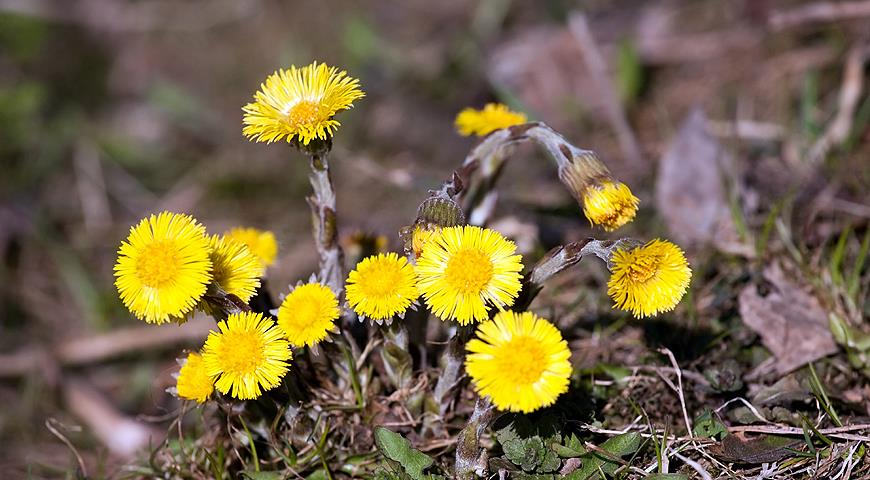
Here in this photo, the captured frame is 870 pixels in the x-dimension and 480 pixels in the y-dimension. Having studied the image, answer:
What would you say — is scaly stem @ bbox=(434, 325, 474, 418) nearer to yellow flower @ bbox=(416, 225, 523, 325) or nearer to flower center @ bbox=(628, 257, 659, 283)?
yellow flower @ bbox=(416, 225, 523, 325)

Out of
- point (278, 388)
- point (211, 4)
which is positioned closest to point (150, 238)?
point (278, 388)

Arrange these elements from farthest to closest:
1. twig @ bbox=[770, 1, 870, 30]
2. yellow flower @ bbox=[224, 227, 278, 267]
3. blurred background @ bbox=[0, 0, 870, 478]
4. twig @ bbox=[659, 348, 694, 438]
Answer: twig @ bbox=[770, 1, 870, 30] < blurred background @ bbox=[0, 0, 870, 478] < yellow flower @ bbox=[224, 227, 278, 267] < twig @ bbox=[659, 348, 694, 438]

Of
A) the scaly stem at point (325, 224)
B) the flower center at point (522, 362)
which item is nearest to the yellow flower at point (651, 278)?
the flower center at point (522, 362)

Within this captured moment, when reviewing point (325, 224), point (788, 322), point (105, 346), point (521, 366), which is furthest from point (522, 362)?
point (105, 346)

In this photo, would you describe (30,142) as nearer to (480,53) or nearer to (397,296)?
(480,53)

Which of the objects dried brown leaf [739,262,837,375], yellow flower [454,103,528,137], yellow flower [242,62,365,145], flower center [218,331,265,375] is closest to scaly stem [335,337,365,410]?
flower center [218,331,265,375]

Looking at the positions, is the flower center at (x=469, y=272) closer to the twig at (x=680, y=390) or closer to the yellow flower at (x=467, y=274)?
the yellow flower at (x=467, y=274)

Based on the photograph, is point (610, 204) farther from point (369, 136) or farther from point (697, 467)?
point (369, 136)
